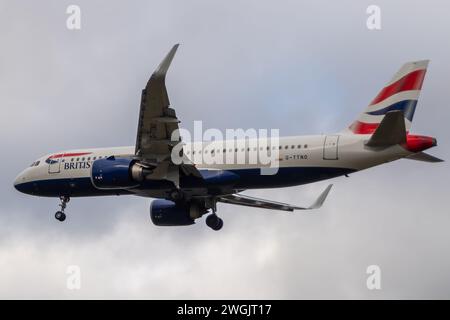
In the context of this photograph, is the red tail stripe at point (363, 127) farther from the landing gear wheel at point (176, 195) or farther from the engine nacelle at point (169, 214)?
the engine nacelle at point (169, 214)

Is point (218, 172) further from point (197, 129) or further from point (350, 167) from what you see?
point (350, 167)

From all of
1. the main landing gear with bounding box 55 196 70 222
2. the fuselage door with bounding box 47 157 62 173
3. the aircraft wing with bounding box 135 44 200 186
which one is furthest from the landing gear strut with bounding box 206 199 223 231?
the fuselage door with bounding box 47 157 62 173

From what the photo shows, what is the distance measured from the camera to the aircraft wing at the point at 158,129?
38.1m

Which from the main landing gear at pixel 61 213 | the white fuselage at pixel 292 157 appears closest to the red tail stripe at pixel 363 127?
the white fuselage at pixel 292 157

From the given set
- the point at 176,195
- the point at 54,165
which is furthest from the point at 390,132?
the point at 54,165

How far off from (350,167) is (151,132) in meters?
8.63

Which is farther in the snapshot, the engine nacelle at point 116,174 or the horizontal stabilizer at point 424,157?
the engine nacelle at point 116,174

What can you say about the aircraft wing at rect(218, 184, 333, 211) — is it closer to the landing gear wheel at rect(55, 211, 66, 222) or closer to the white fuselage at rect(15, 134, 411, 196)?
the white fuselage at rect(15, 134, 411, 196)

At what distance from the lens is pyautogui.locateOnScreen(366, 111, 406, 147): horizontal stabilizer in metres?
38.5

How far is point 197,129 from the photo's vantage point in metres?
45.1

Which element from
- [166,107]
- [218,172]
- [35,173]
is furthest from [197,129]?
[35,173]

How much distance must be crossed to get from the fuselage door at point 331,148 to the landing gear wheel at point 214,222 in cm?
821

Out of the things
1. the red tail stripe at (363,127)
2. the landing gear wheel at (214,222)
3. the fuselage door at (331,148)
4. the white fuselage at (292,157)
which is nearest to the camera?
the white fuselage at (292,157)

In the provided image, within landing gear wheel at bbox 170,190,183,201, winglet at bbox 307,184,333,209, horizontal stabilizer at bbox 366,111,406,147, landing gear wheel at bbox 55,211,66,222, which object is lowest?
landing gear wheel at bbox 55,211,66,222
